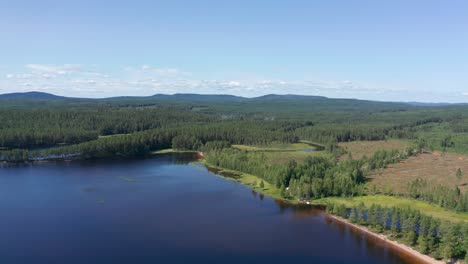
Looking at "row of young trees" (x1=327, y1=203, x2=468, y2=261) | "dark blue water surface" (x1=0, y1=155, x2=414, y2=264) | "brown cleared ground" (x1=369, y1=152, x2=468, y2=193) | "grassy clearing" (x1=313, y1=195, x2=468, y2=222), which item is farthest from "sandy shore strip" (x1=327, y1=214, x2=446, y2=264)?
"brown cleared ground" (x1=369, y1=152, x2=468, y2=193)

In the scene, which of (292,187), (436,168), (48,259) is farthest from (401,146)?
(48,259)

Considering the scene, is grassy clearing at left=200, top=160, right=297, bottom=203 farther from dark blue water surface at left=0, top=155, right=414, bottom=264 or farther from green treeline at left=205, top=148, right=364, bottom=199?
dark blue water surface at left=0, top=155, right=414, bottom=264

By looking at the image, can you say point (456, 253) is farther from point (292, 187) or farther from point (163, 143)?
point (163, 143)

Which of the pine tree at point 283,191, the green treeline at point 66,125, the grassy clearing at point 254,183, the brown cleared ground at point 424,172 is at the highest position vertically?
the green treeline at point 66,125

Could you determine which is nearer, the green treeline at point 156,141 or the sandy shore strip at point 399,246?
the sandy shore strip at point 399,246

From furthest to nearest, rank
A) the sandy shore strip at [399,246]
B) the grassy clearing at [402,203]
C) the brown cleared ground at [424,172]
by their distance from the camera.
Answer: the brown cleared ground at [424,172] → the grassy clearing at [402,203] → the sandy shore strip at [399,246]

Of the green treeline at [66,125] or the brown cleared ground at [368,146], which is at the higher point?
the green treeline at [66,125]

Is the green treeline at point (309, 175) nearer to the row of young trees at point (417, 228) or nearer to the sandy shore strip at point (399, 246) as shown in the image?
the row of young trees at point (417, 228)

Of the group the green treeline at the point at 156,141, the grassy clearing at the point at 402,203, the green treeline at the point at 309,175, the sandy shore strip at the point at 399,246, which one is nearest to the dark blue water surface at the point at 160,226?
the sandy shore strip at the point at 399,246
